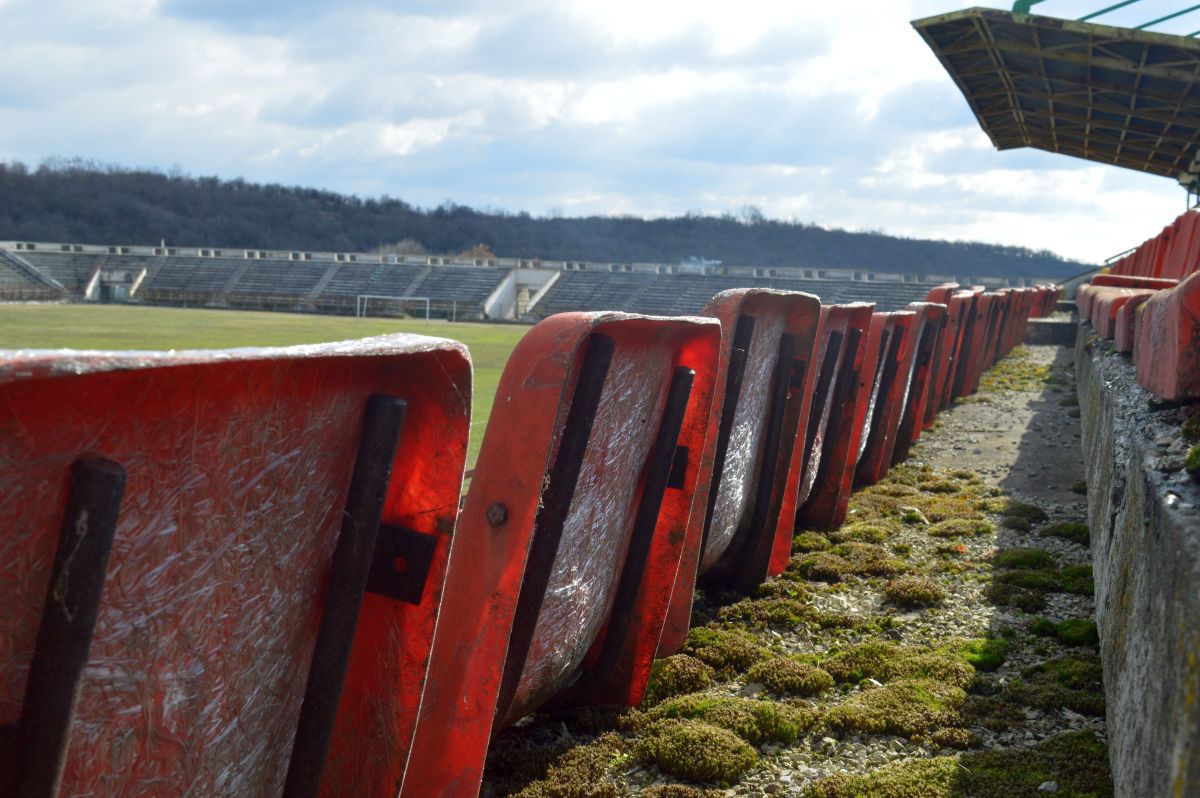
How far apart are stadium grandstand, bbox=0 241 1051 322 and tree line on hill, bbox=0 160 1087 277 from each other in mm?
28235

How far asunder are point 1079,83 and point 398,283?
49009 millimetres

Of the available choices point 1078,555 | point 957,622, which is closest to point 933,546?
point 1078,555

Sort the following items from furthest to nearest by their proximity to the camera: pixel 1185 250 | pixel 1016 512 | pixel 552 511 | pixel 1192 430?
pixel 1185 250
pixel 1016 512
pixel 552 511
pixel 1192 430

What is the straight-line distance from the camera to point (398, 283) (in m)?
63.6

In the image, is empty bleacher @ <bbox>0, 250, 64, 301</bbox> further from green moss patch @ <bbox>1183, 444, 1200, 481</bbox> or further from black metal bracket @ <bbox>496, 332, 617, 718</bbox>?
green moss patch @ <bbox>1183, 444, 1200, 481</bbox>

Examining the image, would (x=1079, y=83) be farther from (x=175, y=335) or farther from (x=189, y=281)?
(x=189, y=281)

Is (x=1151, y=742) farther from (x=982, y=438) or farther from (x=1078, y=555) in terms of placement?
(x=982, y=438)

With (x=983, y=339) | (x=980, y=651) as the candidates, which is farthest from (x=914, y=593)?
(x=983, y=339)

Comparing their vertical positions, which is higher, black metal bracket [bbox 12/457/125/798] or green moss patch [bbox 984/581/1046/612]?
black metal bracket [bbox 12/457/125/798]

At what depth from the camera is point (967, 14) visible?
688 inches

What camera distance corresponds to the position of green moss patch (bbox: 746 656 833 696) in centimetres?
352

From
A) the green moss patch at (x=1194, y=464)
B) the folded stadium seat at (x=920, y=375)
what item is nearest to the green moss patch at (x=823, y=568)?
the green moss patch at (x=1194, y=464)

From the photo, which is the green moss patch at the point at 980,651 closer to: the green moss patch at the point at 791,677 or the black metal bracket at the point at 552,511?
the green moss patch at the point at 791,677

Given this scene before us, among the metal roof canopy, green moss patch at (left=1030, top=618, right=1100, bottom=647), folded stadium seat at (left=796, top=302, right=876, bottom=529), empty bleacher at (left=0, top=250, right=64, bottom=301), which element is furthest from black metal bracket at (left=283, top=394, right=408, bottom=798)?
empty bleacher at (left=0, top=250, right=64, bottom=301)
